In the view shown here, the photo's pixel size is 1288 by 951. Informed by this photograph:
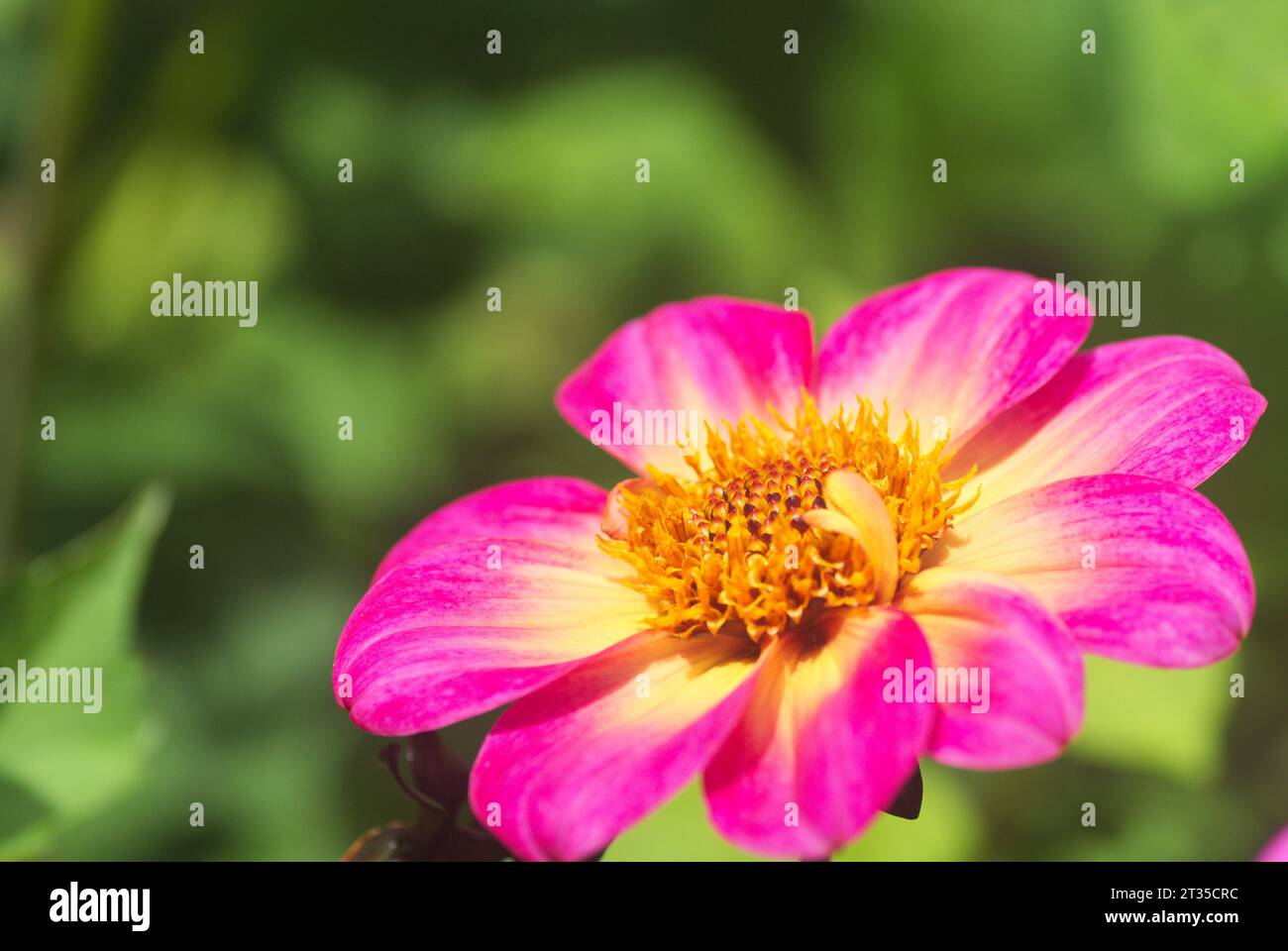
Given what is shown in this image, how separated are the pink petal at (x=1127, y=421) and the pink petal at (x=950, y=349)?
0.06m

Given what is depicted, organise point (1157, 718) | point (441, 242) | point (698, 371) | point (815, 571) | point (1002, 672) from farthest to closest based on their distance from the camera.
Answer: point (441, 242)
point (1157, 718)
point (698, 371)
point (815, 571)
point (1002, 672)

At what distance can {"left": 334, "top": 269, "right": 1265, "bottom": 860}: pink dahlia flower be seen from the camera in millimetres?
1023

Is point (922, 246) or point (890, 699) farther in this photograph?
point (922, 246)

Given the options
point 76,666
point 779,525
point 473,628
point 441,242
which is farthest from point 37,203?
point 779,525

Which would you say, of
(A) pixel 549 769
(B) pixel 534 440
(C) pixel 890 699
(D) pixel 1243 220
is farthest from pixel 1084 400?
(B) pixel 534 440

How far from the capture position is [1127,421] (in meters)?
1.26

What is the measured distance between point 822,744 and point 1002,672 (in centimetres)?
16

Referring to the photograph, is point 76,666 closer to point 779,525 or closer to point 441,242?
point 779,525

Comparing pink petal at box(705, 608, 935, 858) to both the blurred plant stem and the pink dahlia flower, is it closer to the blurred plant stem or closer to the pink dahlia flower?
the pink dahlia flower

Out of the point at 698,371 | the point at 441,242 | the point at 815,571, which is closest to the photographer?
the point at 815,571

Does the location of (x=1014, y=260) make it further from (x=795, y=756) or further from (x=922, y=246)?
(x=795, y=756)

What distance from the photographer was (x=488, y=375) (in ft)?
9.26
